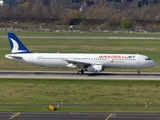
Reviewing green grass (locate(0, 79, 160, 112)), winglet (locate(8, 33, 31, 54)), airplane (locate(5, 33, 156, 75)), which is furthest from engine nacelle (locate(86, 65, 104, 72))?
winglet (locate(8, 33, 31, 54))

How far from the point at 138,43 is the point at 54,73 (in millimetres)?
54956

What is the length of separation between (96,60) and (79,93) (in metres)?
14.3

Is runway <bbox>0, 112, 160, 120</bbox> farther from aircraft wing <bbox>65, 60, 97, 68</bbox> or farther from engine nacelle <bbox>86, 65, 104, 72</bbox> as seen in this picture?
aircraft wing <bbox>65, 60, 97, 68</bbox>

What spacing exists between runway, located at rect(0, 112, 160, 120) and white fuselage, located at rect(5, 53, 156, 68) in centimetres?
2779

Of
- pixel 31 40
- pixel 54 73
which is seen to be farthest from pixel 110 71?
pixel 31 40

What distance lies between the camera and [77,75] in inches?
2474

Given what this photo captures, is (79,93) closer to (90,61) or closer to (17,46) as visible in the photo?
(90,61)

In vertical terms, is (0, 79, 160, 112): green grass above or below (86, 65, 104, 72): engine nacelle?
below

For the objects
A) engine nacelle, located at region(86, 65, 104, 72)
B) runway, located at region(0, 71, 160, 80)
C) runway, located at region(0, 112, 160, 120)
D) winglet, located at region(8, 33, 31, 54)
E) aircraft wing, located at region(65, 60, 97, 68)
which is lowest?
runway, located at region(0, 112, 160, 120)

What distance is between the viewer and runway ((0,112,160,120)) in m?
34.5

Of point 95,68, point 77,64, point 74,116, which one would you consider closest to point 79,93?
point 95,68

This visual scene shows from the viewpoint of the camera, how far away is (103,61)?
63969mm

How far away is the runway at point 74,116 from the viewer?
113 feet

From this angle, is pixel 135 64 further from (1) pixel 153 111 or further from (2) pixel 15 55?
(1) pixel 153 111
